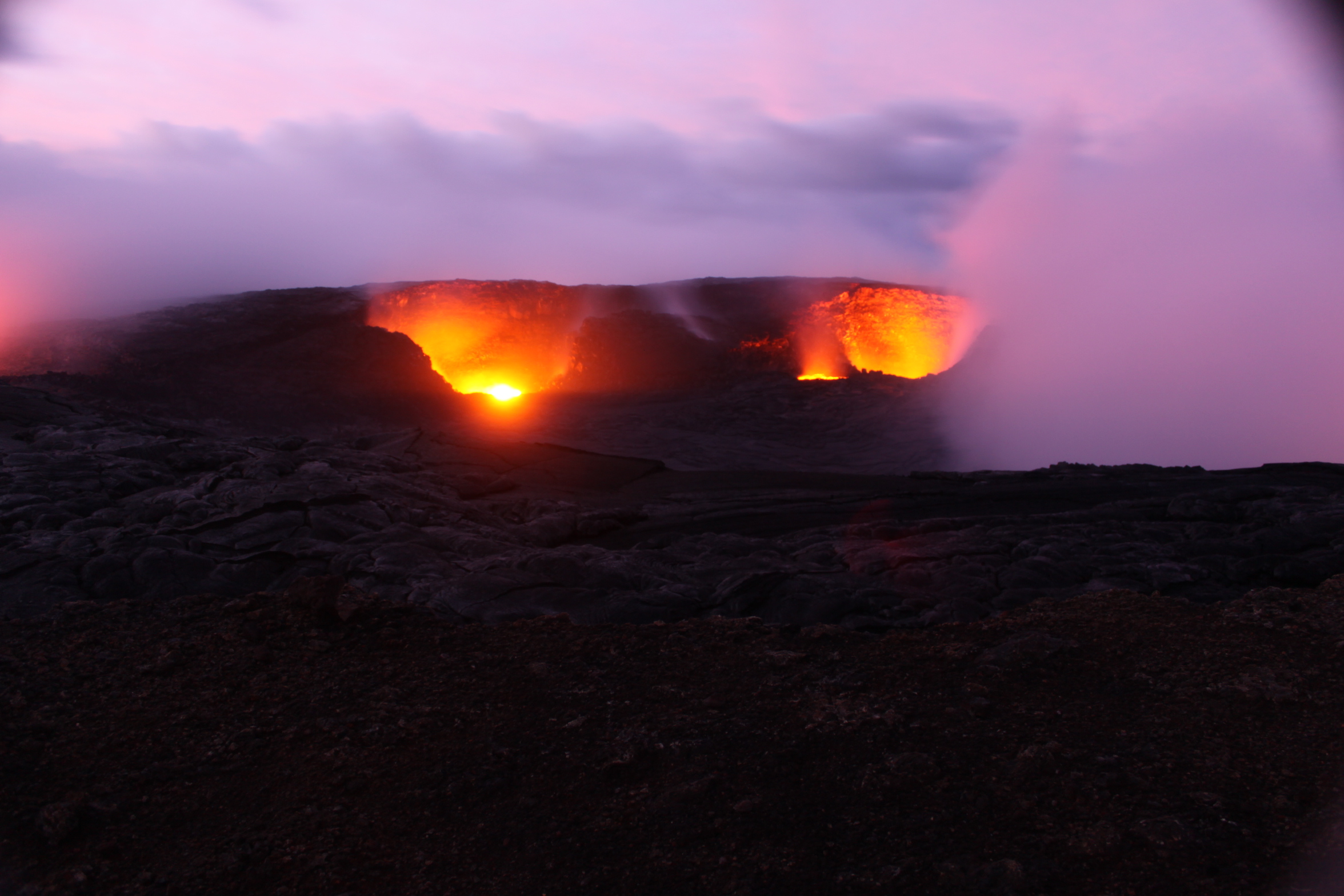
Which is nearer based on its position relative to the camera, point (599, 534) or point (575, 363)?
point (599, 534)

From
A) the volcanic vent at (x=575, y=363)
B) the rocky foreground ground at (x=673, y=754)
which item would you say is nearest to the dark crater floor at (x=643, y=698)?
the rocky foreground ground at (x=673, y=754)

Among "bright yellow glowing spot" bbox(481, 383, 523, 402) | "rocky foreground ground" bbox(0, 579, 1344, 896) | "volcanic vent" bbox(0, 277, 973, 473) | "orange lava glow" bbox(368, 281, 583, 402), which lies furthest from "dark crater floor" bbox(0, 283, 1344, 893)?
"orange lava glow" bbox(368, 281, 583, 402)

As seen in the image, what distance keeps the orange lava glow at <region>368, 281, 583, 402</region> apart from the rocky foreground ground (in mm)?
33346

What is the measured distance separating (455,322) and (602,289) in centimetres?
778

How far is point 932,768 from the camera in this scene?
329cm

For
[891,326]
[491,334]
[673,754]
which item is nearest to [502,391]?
[491,334]

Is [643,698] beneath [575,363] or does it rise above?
beneath

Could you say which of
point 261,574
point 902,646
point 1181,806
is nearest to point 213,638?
point 261,574

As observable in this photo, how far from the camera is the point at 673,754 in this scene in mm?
3576

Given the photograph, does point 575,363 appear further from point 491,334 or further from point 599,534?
point 599,534

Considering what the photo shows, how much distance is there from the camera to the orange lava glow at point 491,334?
37.7 metres

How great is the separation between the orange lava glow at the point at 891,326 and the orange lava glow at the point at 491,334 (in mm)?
12778

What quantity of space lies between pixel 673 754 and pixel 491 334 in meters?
36.7

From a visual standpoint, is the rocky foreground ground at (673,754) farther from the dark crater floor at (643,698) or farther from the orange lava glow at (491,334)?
the orange lava glow at (491,334)
